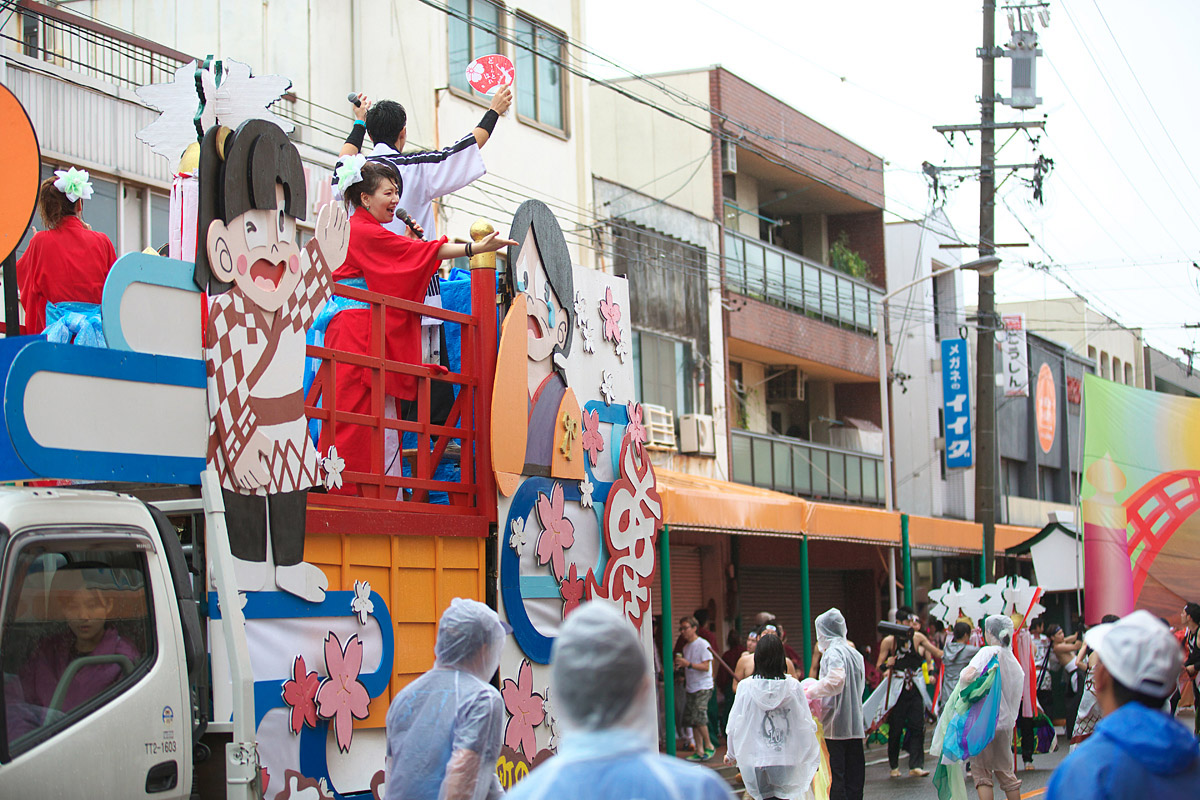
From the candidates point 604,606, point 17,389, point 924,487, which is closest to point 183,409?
point 17,389

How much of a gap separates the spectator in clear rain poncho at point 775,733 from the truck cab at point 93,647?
470 cm

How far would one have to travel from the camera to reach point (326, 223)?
693 cm

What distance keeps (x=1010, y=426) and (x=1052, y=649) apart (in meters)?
18.9

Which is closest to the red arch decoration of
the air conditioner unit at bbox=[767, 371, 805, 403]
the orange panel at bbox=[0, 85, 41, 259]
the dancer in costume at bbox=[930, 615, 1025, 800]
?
the dancer in costume at bbox=[930, 615, 1025, 800]

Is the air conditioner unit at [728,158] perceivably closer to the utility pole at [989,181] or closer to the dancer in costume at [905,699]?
the utility pole at [989,181]

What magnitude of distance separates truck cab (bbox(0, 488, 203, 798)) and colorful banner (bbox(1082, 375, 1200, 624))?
11.6 meters

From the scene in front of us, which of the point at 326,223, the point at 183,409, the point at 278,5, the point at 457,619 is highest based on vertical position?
the point at 278,5

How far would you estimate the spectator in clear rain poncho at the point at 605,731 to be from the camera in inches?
122

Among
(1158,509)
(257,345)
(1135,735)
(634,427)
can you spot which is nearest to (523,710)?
(634,427)

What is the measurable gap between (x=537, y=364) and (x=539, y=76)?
1429 centimetres

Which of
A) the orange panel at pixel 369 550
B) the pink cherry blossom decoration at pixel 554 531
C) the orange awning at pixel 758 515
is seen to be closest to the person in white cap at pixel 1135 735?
the orange panel at pixel 369 550

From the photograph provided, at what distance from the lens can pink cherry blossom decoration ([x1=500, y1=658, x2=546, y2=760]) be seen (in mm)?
7578

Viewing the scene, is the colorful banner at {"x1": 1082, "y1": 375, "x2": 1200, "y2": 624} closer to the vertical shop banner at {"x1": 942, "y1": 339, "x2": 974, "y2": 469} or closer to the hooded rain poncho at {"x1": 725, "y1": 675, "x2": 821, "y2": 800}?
the hooded rain poncho at {"x1": 725, "y1": 675, "x2": 821, "y2": 800}

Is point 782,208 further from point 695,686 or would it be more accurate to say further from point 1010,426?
point 695,686
